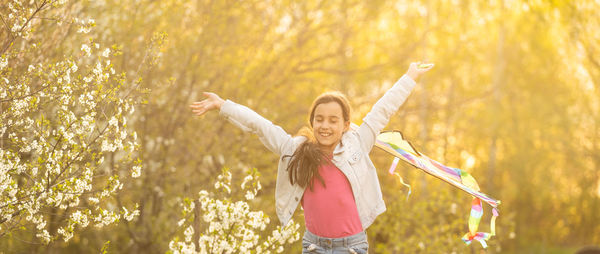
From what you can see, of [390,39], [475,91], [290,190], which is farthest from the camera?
[475,91]

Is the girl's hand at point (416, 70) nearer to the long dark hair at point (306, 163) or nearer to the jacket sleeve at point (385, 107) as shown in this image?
the jacket sleeve at point (385, 107)

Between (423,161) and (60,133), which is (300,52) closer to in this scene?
(423,161)

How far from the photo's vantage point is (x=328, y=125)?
11.6 feet

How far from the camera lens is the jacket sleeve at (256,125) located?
355 centimetres

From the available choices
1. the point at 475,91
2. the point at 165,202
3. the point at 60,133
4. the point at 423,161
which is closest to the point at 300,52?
the point at 165,202

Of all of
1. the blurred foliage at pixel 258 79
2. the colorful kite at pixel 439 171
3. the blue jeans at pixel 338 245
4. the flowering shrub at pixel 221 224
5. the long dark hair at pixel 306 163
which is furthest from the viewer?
the blurred foliage at pixel 258 79

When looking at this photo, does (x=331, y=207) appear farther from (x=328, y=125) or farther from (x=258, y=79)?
(x=258, y=79)

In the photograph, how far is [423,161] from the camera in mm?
3975

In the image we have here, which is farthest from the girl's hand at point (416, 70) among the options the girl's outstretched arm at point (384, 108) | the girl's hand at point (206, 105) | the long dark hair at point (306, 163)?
the girl's hand at point (206, 105)

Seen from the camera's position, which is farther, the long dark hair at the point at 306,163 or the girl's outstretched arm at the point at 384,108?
the girl's outstretched arm at the point at 384,108

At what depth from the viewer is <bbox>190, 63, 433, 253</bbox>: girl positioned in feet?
11.2

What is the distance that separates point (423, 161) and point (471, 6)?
12694 millimetres

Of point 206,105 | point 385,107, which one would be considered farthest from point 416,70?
point 206,105

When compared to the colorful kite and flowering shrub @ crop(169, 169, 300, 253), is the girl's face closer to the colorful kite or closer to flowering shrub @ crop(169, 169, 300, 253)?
the colorful kite
